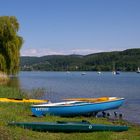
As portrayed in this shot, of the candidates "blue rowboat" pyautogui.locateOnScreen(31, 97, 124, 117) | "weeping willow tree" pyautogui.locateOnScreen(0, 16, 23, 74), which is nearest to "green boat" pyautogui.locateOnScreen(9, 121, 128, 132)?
"blue rowboat" pyautogui.locateOnScreen(31, 97, 124, 117)

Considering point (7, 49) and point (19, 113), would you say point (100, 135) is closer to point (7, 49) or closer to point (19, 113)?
→ point (19, 113)

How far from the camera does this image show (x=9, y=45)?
51000 mm

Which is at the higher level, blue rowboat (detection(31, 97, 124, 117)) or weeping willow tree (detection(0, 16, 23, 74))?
weeping willow tree (detection(0, 16, 23, 74))

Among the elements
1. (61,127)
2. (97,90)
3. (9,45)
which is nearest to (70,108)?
(61,127)

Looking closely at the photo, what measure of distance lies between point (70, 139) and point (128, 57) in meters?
183

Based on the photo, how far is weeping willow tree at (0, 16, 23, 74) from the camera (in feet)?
166

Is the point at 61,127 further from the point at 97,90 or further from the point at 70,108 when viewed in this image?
the point at 97,90

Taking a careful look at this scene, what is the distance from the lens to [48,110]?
18078 mm

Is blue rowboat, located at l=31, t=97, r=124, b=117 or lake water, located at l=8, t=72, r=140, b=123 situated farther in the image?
lake water, located at l=8, t=72, r=140, b=123

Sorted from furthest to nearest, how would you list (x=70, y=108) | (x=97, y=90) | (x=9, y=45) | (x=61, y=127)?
(x=9, y=45) → (x=97, y=90) → (x=70, y=108) → (x=61, y=127)

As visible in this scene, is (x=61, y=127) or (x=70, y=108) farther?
(x=70, y=108)

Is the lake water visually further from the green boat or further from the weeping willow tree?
the green boat

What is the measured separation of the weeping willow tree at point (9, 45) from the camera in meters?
50.7

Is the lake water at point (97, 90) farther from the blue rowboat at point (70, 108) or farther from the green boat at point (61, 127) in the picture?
the green boat at point (61, 127)
